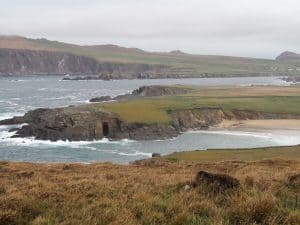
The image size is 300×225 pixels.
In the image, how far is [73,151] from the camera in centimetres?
6875

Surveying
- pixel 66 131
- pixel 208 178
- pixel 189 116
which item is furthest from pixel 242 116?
pixel 208 178

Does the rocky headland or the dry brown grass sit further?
the rocky headland

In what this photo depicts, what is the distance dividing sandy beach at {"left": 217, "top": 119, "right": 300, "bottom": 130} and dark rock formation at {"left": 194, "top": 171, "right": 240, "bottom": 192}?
3045 inches

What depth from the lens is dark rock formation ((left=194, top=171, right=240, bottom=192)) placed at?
529 inches

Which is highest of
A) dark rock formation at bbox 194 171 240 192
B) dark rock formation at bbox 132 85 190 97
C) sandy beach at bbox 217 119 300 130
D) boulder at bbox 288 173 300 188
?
dark rock formation at bbox 194 171 240 192

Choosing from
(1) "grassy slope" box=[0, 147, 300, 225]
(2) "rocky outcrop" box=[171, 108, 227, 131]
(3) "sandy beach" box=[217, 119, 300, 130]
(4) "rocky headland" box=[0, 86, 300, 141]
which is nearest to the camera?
(1) "grassy slope" box=[0, 147, 300, 225]

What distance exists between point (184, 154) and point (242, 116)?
47789 millimetres

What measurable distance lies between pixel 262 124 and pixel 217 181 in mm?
82424

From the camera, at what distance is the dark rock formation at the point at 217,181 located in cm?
1344

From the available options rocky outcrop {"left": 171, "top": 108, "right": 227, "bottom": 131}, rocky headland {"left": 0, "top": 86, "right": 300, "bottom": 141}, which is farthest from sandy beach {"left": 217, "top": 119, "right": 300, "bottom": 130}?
rocky headland {"left": 0, "top": 86, "right": 300, "bottom": 141}

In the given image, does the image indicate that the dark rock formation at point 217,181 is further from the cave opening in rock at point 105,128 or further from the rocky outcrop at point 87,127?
the cave opening in rock at point 105,128

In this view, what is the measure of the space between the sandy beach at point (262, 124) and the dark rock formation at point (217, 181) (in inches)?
3045

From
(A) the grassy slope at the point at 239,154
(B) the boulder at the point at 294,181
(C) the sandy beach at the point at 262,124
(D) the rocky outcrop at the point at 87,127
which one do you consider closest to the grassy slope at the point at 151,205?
(B) the boulder at the point at 294,181

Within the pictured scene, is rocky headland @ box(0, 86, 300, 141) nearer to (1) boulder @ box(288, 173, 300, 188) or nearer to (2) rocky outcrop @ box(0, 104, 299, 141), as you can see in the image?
(2) rocky outcrop @ box(0, 104, 299, 141)
